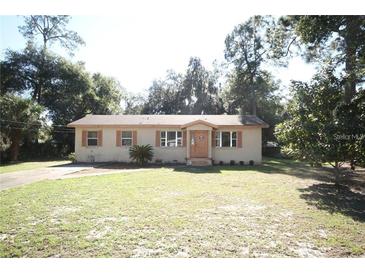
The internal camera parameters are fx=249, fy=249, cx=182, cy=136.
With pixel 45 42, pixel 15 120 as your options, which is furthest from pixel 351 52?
pixel 45 42

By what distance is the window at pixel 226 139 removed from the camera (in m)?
16.6

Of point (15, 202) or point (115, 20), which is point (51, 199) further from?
point (115, 20)

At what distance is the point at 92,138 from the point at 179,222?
1358 cm

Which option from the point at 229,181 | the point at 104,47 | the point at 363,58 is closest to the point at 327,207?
the point at 229,181

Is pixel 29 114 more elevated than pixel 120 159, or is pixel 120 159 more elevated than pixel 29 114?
pixel 29 114

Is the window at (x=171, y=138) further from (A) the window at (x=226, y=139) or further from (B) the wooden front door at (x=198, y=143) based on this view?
(A) the window at (x=226, y=139)

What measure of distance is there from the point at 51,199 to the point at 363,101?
9.86 m

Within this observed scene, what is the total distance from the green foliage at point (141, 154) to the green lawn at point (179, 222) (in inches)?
291

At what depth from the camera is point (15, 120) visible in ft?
57.2

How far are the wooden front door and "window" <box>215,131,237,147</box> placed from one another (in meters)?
0.95

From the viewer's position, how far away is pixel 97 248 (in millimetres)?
3660

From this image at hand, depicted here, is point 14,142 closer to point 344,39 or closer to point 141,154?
point 141,154
